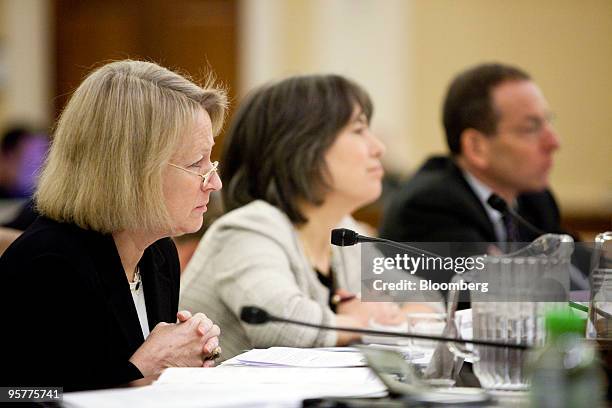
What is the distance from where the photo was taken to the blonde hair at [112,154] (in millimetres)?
1814

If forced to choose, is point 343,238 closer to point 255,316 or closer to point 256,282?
point 255,316

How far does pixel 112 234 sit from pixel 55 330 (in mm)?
271

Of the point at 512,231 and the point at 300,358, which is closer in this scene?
the point at 300,358

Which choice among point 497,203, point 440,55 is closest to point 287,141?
point 497,203

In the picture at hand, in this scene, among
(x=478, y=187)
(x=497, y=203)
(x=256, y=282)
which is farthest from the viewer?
(x=478, y=187)

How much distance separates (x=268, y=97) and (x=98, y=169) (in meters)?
0.96

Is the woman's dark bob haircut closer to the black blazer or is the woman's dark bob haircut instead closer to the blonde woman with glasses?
the blonde woman with glasses

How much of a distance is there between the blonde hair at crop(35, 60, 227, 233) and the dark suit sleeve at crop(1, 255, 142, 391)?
15 centimetres

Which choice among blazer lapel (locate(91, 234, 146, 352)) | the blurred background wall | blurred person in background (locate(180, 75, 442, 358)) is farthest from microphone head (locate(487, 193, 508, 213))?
the blurred background wall

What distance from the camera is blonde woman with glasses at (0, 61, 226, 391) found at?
1649 mm

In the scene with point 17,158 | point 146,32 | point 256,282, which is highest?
point 146,32

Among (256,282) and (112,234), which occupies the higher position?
(112,234)

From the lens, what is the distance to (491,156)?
11.6 ft

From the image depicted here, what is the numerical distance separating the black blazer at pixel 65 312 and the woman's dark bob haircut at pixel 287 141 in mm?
909
